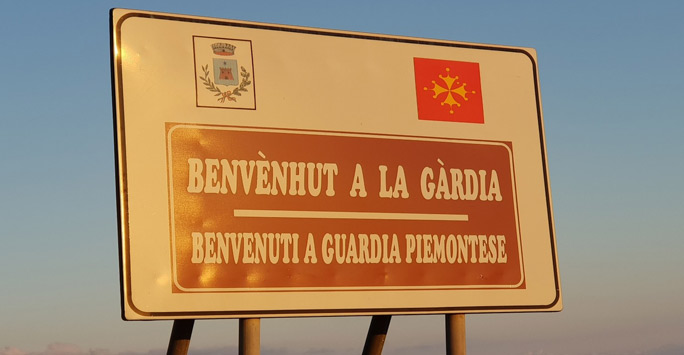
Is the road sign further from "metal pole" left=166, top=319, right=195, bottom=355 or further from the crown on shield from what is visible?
"metal pole" left=166, top=319, right=195, bottom=355

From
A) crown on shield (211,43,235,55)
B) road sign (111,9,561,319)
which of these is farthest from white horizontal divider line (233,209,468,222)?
crown on shield (211,43,235,55)

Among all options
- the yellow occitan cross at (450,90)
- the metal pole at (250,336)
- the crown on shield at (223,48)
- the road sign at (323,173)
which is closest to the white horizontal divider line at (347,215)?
the road sign at (323,173)

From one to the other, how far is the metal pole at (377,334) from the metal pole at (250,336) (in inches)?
51.1

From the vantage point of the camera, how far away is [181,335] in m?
8.30

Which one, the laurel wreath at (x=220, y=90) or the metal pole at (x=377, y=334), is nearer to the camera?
the laurel wreath at (x=220, y=90)

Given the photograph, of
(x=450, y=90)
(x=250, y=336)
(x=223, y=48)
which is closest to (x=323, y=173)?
(x=223, y=48)

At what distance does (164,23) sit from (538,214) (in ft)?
12.7

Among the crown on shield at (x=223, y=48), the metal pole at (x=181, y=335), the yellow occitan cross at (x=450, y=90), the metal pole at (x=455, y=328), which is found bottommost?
the metal pole at (x=455, y=328)

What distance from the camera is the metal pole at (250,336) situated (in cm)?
825

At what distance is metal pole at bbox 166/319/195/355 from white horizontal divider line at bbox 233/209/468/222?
0.95m

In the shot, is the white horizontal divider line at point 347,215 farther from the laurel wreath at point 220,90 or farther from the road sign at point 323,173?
the laurel wreath at point 220,90

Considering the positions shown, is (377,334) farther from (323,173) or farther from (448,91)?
(448,91)

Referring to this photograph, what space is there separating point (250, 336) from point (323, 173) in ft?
4.92

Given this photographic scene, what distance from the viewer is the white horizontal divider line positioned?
27.6 feet
